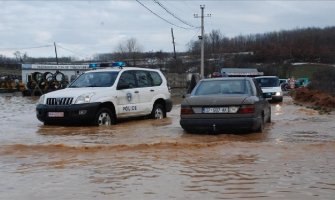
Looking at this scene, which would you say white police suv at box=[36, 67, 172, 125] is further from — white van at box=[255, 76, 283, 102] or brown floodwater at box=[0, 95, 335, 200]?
white van at box=[255, 76, 283, 102]

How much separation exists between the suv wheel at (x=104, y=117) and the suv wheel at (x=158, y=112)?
80.2 inches

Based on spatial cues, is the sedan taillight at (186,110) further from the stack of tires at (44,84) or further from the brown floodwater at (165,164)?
the stack of tires at (44,84)

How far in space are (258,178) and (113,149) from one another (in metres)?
3.29

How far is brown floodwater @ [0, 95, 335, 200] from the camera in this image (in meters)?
5.75

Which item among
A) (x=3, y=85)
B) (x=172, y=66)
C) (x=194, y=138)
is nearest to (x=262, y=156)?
(x=194, y=138)

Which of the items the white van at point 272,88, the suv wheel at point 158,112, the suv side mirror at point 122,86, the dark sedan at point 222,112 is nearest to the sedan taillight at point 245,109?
the dark sedan at point 222,112

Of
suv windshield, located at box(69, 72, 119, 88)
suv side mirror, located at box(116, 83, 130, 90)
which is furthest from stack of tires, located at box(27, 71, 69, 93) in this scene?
suv side mirror, located at box(116, 83, 130, 90)

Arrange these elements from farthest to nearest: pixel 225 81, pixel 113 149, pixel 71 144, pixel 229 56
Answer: pixel 229 56, pixel 225 81, pixel 71 144, pixel 113 149

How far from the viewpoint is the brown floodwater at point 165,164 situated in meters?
5.75

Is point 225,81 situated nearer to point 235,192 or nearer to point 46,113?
point 46,113

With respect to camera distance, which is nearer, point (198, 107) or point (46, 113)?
point (198, 107)

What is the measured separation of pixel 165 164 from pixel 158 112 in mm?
7797

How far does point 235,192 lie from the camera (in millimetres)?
5668

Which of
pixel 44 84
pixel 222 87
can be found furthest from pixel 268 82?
pixel 44 84
